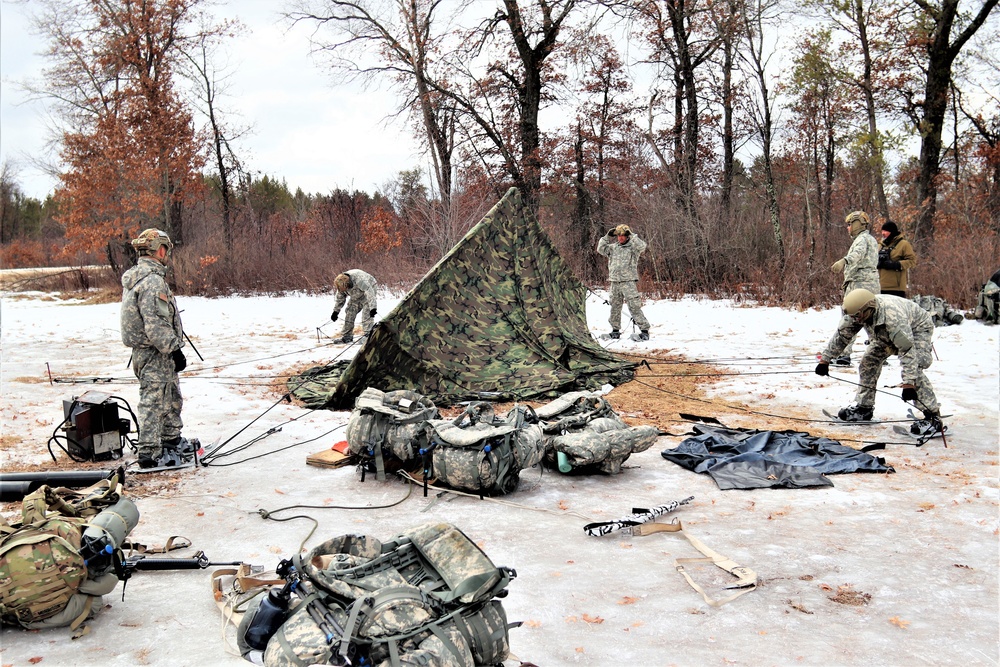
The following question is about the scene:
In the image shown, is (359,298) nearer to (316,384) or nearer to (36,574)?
(316,384)

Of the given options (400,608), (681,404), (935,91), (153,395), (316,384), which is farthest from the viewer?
(935,91)

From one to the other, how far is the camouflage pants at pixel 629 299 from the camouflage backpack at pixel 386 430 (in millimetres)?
6701

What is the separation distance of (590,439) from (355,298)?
299 inches

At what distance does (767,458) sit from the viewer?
5.61m

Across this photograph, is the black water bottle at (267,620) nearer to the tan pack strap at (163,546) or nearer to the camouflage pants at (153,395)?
the tan pack strap at (163,546)

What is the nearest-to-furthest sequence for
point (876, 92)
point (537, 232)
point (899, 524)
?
point (899, 524), point (537, 232), point (876, 92)

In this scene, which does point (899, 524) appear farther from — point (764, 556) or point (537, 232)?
point (537, 232)

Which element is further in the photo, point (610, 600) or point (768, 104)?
point (768, 104)

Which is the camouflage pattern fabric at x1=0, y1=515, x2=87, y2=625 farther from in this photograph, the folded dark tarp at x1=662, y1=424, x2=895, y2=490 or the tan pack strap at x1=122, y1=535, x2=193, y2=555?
the folded dark tarp at x1=662, y1=424, x2=895, y2=490

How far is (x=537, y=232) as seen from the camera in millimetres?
9219

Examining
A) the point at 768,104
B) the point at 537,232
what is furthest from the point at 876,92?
the point at 537,232

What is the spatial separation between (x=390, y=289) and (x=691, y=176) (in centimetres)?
851

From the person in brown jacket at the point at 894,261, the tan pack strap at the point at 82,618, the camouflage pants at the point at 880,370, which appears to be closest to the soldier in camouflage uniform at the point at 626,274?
the person in brown jacket at the point at 894,261

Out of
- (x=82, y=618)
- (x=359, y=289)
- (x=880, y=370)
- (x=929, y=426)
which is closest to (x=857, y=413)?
(x=880, y=370)
